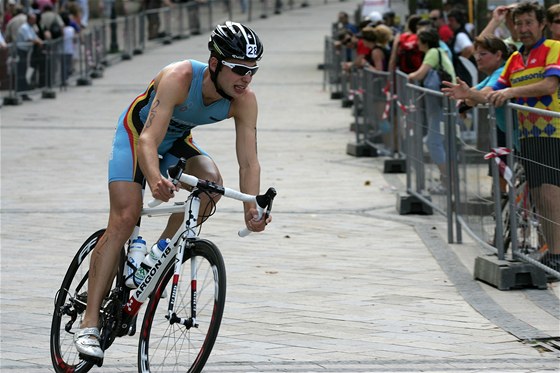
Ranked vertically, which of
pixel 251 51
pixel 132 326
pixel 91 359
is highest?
pixel 251 51

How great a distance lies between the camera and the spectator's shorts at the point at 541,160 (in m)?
7.76

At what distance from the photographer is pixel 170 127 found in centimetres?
645

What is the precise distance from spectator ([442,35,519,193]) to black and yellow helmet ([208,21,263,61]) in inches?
120

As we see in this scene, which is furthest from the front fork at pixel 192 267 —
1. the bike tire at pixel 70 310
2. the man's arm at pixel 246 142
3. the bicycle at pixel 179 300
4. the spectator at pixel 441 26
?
the spectator at pixel 441 26

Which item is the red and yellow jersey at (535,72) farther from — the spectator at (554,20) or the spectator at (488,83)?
the spectator at (554,20)

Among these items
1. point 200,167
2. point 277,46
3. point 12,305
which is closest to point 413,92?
point 12,305

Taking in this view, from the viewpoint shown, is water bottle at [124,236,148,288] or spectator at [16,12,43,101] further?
spectator at [16,12,43,101]

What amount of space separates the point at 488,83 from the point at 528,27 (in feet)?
3.82

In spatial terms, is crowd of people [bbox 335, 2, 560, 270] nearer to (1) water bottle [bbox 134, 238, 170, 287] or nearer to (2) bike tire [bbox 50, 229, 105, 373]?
(1) water bottle [bbox 134, 238, 170, 287]

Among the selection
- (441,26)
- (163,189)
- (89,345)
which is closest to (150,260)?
(89,345)

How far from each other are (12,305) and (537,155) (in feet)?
11.3

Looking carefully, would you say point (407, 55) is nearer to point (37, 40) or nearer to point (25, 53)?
point (25, 53)

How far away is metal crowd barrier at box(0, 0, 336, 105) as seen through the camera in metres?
24.7

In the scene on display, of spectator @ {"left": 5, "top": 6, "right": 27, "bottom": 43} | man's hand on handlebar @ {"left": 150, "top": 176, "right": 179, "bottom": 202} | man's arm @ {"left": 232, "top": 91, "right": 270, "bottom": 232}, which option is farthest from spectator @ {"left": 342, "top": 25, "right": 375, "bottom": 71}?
man's hand on handlebar @ {"left": 150, "top": 176, "right": 179, "bottom": 202}
